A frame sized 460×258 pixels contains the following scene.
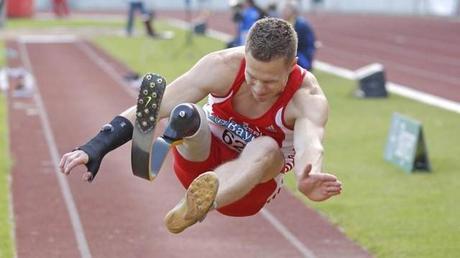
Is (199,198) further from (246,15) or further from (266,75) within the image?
(246,15)

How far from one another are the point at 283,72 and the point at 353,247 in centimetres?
309

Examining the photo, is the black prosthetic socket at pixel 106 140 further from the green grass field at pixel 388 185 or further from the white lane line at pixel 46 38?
the white lane line at pixel 46 38

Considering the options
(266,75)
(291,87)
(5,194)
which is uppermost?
(266,75)

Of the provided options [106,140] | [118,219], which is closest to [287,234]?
[118,219]

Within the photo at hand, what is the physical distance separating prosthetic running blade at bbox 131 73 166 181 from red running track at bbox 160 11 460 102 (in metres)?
12.3

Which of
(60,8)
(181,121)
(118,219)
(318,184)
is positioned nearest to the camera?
(318,184)

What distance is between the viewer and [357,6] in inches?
1895

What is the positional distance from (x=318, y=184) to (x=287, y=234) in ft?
12.4

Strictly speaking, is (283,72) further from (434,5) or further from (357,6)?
(357,6)

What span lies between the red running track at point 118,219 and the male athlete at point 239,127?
6.52 ft

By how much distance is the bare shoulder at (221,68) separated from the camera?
5.58 meters

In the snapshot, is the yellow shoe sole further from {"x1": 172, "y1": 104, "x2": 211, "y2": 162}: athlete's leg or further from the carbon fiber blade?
{"x1": 172, "y1": 104, "x2": 211, "y2": 162}: athlete's leg

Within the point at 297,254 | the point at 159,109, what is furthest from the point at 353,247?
the point at 159,109

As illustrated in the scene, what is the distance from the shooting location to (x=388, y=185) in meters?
10.3
